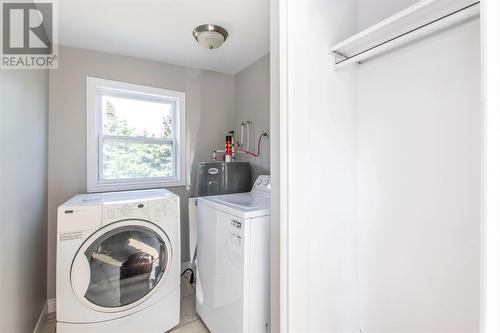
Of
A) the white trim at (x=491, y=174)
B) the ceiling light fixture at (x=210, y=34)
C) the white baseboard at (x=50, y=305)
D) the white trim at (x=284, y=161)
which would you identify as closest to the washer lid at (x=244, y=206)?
the white trim at (x=284, y=161)

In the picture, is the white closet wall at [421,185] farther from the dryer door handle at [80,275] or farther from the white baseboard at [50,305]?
the white baseboard at [50,305]

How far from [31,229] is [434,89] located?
2461 mm

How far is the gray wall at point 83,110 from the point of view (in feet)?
6.15

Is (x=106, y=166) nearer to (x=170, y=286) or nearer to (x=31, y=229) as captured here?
(x=31, y=229)

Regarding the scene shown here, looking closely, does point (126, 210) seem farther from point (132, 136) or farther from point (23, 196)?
point (132, 136)

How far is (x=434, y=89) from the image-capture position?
0.99 meters

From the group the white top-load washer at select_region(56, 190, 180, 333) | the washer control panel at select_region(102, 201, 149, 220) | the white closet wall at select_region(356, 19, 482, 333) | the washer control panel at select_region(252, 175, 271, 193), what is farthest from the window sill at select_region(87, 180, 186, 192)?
the white closet wall at select_region(356, 19, 482, 333)

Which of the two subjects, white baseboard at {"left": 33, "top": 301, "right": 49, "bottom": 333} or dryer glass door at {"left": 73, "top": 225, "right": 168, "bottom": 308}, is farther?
white baseboard at {"left": 33, "top": 301, "right": 49, "bottom": 333}

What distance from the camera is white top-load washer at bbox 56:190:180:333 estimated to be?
4.32ft

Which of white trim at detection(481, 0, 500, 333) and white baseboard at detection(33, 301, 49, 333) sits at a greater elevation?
white trim at detection(481, 0, 500, 333)

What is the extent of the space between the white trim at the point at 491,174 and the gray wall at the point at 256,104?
1.60 m

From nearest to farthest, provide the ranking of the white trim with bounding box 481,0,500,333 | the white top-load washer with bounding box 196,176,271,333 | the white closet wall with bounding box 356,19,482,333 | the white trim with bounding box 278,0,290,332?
the white trim with bounding box 481,0,500,333, the white closet wall with bounding box 356,19,482,333, the white trim with bounding box 278,0,290,332, the white top-load washer with bounding box 196,176,271,333

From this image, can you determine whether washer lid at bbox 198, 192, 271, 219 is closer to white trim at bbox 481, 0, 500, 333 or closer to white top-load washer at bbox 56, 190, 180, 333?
white top-load washer at bbox 56, 190, 180, 333

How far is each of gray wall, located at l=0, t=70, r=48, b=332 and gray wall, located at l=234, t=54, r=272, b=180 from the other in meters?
1.70
